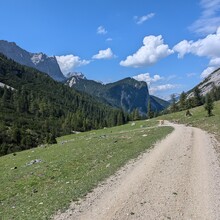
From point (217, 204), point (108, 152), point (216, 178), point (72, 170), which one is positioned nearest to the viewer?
point (217, 204)

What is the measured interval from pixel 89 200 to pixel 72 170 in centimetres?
968

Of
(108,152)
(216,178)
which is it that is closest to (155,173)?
(216,178)

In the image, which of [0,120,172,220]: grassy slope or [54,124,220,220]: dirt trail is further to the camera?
[0,120,172,220]: grassy slope

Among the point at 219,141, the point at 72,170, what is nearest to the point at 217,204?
the point at 72,170

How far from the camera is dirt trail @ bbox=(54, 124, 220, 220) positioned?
48.5 feet

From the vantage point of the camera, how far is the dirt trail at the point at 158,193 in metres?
14.8

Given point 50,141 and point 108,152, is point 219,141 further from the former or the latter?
point 50,141

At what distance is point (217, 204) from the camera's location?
16.0m

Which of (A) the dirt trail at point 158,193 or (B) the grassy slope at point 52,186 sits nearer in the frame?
(A) the dirt trail at point 158,193

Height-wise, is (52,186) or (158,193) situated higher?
(52,186)

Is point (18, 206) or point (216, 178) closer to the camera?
point (18, 206)

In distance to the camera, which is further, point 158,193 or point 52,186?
point 52,186

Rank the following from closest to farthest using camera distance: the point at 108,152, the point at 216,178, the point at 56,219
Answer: the point at 56,219
the point at 216,178
the point at 108,152

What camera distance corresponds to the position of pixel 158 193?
1769cm
